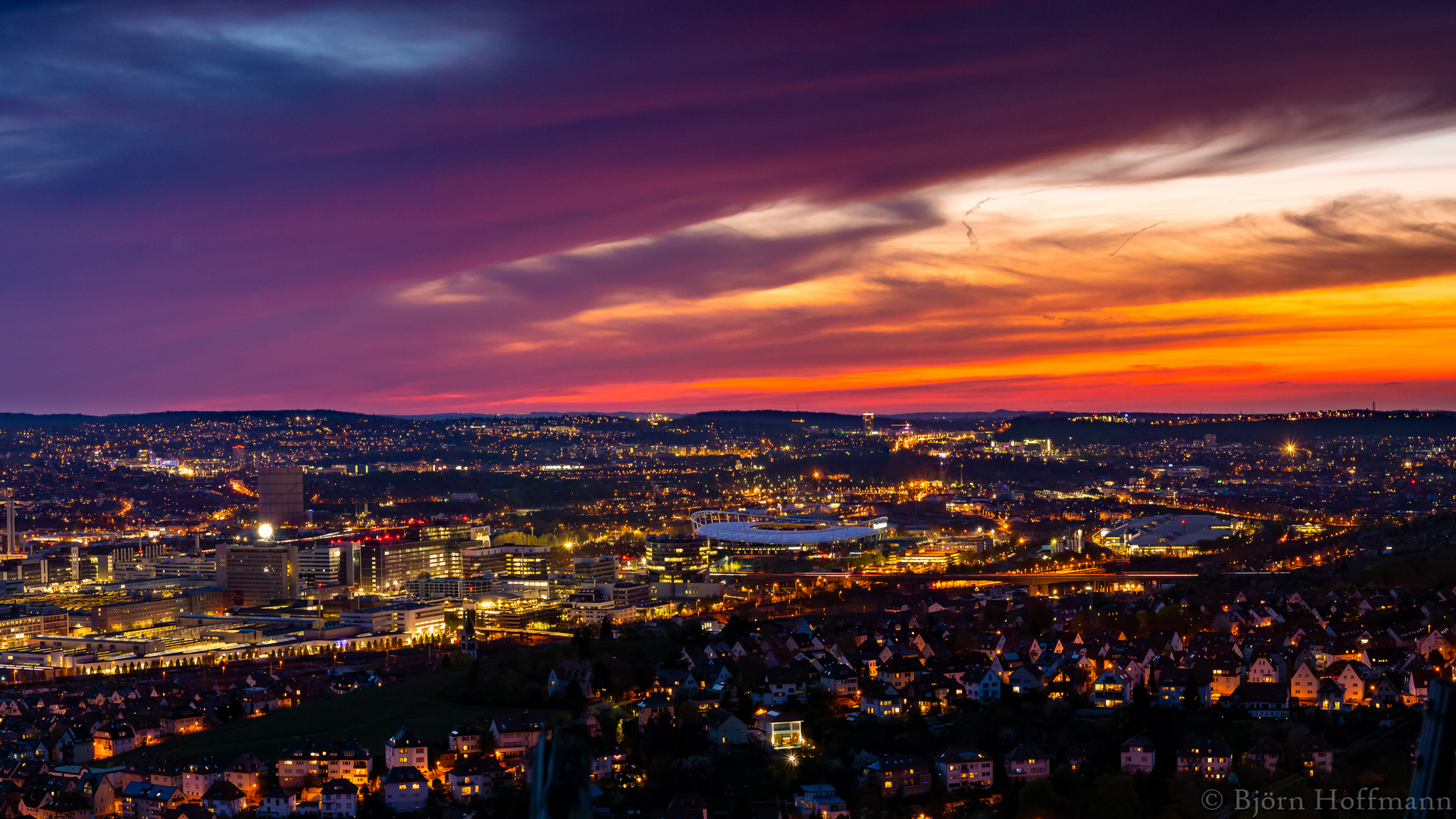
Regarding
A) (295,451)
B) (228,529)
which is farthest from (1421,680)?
(295,451)

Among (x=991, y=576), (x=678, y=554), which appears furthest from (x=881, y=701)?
(x=678, y=554)

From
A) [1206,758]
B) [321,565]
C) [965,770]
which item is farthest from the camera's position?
[321,565]

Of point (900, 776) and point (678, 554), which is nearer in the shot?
point (900, 776)

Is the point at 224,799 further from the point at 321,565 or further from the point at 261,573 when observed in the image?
the point at 321,565

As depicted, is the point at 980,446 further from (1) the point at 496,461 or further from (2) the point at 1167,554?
Result: (2) the point at 1167,554

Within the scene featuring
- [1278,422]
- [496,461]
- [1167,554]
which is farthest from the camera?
[1278,422]

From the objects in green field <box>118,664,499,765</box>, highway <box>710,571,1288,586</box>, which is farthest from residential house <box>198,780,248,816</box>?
highway <box>710,571,1288,586</box>

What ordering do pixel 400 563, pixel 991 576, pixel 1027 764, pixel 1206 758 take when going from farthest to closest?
1. pixel 400 563
2. pixel 991 576
3. pixel 1027 764
4. pixel 1206 758
